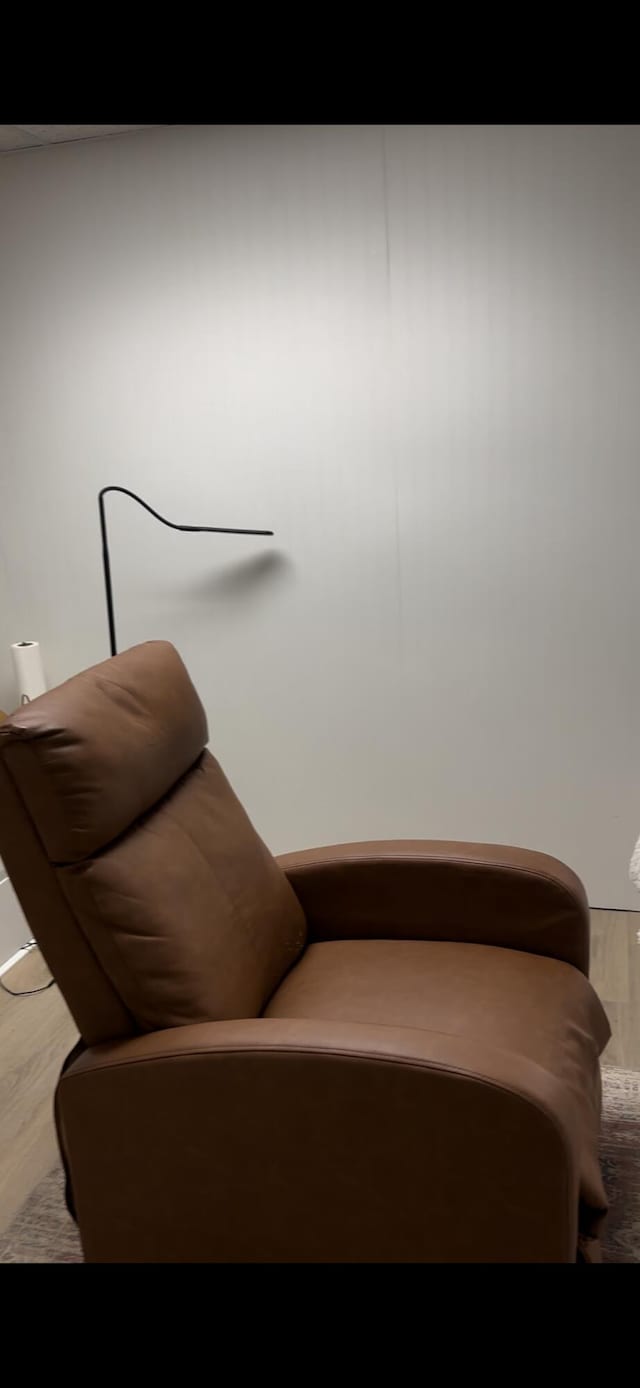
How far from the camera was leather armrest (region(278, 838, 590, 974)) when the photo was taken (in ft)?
5.72

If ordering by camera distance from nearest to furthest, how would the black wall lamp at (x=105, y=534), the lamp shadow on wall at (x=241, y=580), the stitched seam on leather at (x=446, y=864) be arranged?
the stitched seam on leather at (x=446, y=864)
the black wall lamp at (x=105, y=534)
the lamp shadow on wall at (x=241, y=580)

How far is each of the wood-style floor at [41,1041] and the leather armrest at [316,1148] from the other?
1.73 feet

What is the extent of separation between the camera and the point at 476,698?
2.71 meters

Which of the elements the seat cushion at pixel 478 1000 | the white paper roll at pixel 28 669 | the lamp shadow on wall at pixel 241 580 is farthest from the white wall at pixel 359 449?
the seat cushion at pixel 478 1000

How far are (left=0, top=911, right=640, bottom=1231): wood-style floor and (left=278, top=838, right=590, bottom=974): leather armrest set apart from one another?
0.51 meters

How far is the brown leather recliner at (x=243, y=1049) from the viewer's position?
4.04ft

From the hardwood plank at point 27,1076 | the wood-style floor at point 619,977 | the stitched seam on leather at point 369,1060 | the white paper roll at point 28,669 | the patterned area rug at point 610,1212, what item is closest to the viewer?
the stitched seam on leather at point 369,1060

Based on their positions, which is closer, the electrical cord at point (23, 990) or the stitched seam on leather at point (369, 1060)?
the stitched seam on leather at point (369, 1060)

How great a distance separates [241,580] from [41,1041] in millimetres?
1247

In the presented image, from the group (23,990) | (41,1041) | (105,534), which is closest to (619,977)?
(41,1041)

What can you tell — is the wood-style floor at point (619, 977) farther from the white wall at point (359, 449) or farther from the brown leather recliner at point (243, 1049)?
the brown leather recliner at point (243, 1049)
